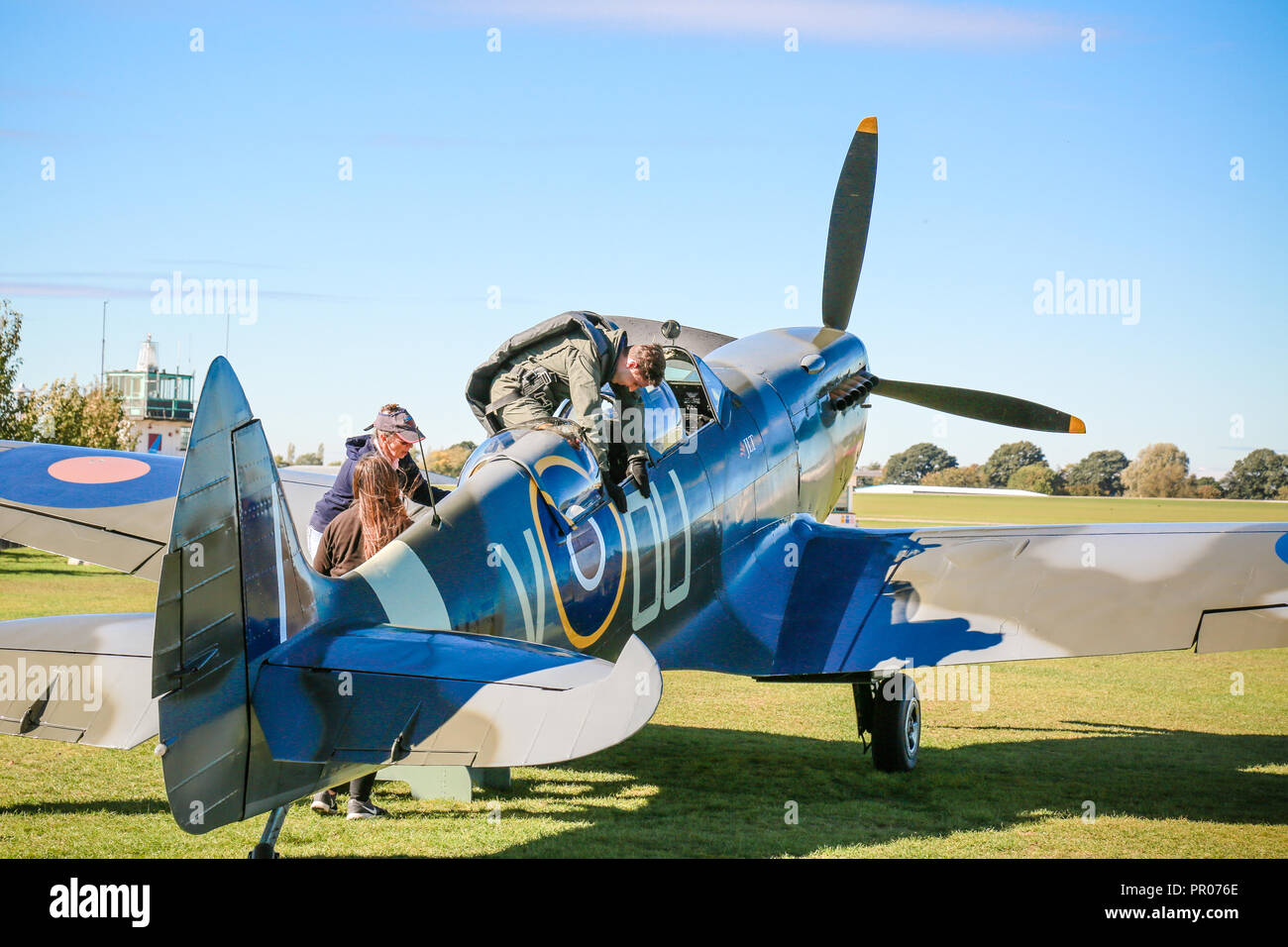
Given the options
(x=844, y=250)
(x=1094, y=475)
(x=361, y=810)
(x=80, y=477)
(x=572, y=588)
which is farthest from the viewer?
(x=1094, y=475)

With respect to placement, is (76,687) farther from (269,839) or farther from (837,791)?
(837,791)

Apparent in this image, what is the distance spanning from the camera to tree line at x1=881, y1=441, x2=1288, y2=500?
6153 cm

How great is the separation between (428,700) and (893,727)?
4308 millimetres

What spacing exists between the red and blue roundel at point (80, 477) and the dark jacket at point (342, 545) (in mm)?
2852

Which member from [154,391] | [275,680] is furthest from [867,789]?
[154,391]

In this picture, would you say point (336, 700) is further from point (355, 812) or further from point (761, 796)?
point (761, 796)

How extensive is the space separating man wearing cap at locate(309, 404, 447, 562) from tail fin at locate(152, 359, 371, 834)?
1.68 metres

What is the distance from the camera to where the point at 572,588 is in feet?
17.3

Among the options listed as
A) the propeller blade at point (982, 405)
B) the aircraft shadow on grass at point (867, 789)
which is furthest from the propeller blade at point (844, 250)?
the aircraft shadow on grass at point (867, 789)

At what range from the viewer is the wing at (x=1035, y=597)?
19.7 feet

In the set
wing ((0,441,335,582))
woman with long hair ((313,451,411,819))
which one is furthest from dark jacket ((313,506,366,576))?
wing ((0,441,335,582))
